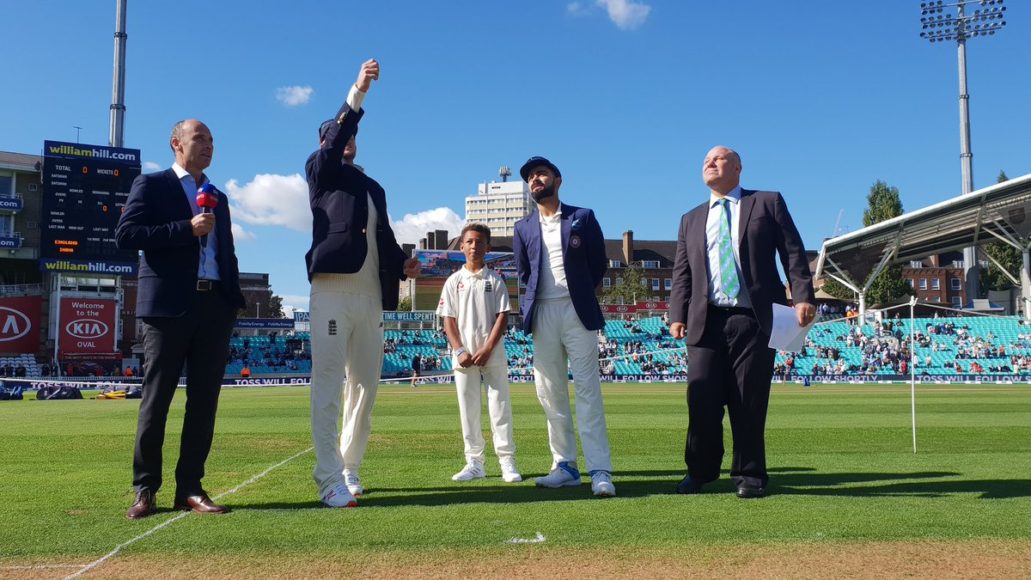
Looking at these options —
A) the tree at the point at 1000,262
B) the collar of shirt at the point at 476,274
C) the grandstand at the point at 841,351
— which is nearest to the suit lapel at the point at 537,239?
the collar of shirt at the point at 476,274

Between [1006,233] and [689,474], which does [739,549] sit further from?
[1006,233]

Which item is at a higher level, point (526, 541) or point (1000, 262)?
point (1000, 262)

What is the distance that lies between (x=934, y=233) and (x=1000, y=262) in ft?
90.3

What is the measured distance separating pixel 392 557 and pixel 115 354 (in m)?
48.5

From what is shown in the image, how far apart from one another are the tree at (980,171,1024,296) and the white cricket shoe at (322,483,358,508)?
65266mm

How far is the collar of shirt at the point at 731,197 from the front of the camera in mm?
5867

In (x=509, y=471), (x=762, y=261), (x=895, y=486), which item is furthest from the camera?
(x=509, y=471)

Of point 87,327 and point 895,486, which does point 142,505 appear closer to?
point 895,486

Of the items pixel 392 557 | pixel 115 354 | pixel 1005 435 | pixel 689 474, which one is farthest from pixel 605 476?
pixel 115 354

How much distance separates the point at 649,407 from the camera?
17.9m

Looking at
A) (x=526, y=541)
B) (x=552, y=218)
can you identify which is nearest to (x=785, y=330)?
(x=552, y=218)

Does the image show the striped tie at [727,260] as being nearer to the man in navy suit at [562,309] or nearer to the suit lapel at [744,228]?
the suit lapel at [744,228]

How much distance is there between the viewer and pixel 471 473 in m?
6.41

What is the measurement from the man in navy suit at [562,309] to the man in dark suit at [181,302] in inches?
87.4
